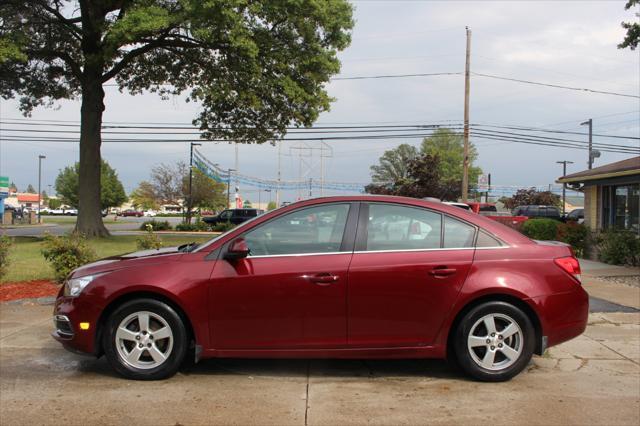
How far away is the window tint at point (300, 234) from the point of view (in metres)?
4.48

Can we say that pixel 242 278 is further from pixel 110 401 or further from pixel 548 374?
pixel 548 374

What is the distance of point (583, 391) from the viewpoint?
14.5ft

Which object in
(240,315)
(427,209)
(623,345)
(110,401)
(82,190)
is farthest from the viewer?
(82,190)

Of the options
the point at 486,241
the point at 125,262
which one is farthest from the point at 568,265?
the point at 125,262

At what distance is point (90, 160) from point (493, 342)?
21.3 metres

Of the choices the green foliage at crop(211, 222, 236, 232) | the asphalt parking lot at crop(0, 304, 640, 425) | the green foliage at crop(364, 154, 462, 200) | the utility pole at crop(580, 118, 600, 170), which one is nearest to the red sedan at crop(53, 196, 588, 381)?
the asphalt parking lot at crop(0, 304, 640, 425)

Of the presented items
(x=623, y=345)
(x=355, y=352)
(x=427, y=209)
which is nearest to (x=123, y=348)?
(x=355, y=352)

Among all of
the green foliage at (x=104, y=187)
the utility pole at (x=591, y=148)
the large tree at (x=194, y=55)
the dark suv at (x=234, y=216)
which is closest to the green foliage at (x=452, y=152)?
the utility pole at (x=591, y=148)

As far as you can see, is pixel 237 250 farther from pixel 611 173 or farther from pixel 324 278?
pixel 611 173

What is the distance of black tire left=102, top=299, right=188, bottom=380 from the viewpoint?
433cm

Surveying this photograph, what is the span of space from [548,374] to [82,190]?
838 inches

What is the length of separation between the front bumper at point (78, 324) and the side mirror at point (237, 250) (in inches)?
45.7

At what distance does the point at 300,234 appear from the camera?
4.53 meters

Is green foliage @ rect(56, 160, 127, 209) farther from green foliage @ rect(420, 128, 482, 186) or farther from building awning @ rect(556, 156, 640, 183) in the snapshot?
building awning @ rect(556, 156, 640, 183)
